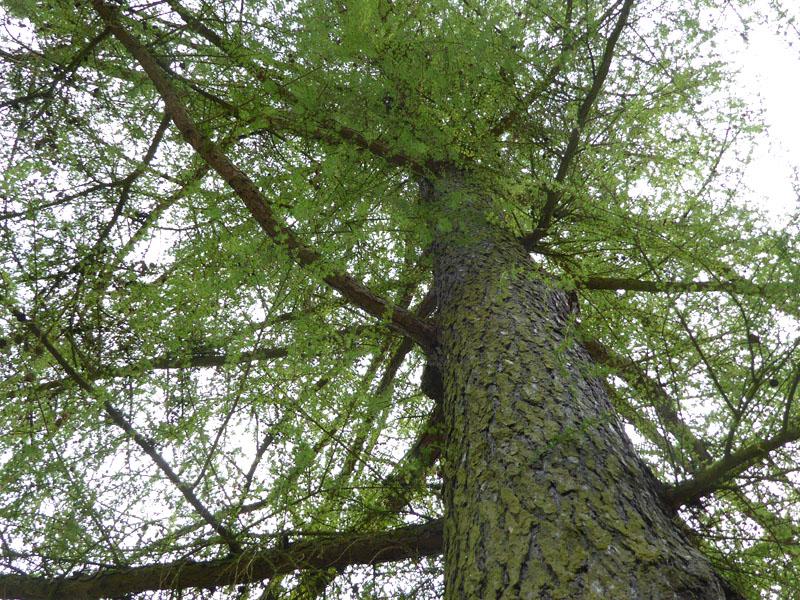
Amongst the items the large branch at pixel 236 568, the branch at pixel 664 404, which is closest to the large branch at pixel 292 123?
the branch at pixel 664 404

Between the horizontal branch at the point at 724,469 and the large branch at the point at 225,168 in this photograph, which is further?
the large branch at the point at 225,168

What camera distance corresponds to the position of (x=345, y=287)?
2.72 m

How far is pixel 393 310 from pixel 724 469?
1.57 m

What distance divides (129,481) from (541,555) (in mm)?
1867

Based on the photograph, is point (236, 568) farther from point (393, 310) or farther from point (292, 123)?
point (292, 123)

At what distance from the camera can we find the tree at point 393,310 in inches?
66.4

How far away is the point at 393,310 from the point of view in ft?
9.05

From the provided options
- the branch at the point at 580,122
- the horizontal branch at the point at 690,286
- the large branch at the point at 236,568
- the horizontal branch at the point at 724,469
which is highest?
the branch at the point at 580,122

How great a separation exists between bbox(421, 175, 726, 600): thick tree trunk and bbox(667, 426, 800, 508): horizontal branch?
3.0 inches

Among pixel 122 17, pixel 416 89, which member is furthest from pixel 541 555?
pixel 122 17

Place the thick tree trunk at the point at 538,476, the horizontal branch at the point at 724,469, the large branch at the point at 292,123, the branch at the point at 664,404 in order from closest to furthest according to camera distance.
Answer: the thick tree trunk at the point at 538,476 → the horizontal branch at the point at 724,469 → the branch at the point at 664,404 → the large branch at the point at 292,123

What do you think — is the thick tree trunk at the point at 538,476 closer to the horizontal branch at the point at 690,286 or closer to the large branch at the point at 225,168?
the horizontal branch at the point at 690,286

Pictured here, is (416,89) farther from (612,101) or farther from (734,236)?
(734,236)

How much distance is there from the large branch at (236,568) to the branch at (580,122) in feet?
5.12
